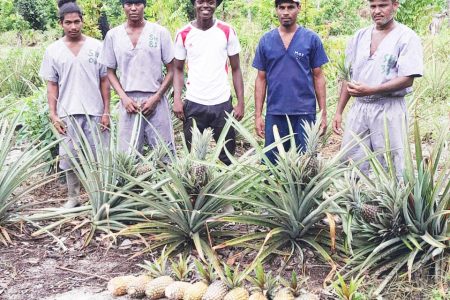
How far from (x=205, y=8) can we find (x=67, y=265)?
7.13ft

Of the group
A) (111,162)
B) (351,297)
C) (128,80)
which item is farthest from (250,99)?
(351,297)

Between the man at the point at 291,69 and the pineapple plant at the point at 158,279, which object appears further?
the man at the point at 291,69

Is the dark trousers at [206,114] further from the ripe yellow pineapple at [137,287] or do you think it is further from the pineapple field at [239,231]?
the ripe yellow pineapple at [137,287]

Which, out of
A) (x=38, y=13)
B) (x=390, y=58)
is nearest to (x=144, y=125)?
(x=390, y=58)

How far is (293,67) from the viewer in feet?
14.6

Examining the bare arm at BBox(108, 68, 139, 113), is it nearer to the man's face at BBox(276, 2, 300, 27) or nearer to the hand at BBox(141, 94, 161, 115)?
the hand at BBox(141, 94, 161, 115)

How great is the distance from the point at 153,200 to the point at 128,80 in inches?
42.8

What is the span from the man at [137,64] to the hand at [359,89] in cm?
147

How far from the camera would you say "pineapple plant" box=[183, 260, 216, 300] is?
10.5 ft

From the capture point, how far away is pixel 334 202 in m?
3.56

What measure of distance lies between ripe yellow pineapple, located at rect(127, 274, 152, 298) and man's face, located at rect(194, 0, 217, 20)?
2166mm

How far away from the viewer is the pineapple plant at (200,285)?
126 inches

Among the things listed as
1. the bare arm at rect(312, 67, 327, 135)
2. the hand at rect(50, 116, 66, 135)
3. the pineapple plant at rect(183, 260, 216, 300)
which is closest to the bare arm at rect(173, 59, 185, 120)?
the hand at rect(50, 116, 66, 135)

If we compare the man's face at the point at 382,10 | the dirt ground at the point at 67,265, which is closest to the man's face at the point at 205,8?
the man's face at the point at 382,10
